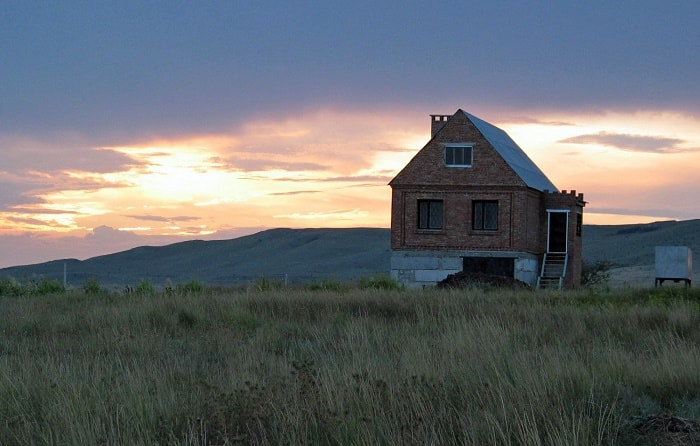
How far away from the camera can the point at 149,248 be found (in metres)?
128

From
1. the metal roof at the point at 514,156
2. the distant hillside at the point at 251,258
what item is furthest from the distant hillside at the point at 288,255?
the metal roof at the point at 514,156

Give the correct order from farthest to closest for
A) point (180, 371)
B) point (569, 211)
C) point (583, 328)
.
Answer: point (569, 211), point (583, 328), point (180, 371)

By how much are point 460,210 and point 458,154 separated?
2.43 meters

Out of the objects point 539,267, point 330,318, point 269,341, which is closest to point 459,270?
point 539,267

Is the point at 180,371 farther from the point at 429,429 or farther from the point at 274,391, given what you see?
the point at 429,429

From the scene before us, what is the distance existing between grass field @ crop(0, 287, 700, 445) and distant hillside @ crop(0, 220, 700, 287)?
72966mm

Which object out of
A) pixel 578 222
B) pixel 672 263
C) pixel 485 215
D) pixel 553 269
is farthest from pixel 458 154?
pixel 672 263

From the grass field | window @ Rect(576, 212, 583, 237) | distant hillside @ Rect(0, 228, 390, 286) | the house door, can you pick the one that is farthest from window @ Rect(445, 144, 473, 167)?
distant hillside @ Rect(0, 228, 390, 286)

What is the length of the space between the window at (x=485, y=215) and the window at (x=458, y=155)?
5.95ft

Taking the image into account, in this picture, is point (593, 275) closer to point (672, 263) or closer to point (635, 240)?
point (672, 263)

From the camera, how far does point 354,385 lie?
808 centimetres

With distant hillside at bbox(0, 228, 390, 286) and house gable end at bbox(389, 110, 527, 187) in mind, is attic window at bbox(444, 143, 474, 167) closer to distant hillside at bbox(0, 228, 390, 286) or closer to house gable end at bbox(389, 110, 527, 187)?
house gable end at bbox(389, 110, 527, 187)

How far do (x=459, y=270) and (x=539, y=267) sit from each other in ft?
16.2

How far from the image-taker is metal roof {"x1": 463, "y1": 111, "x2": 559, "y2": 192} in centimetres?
3746
